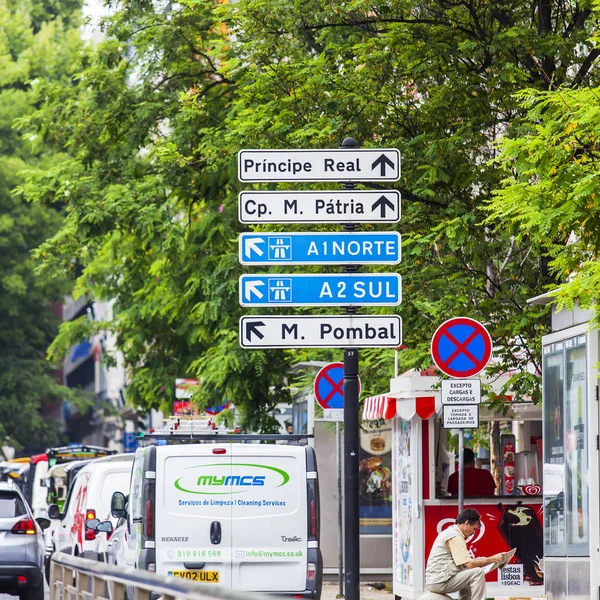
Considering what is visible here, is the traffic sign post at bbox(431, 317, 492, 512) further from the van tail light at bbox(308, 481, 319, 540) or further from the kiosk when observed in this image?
the kiosk

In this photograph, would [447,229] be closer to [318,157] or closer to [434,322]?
[434,322]

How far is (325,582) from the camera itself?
24.4 meters

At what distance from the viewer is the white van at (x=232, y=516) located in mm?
14961

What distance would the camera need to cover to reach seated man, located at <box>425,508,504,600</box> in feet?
46.2

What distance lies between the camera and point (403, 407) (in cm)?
1858

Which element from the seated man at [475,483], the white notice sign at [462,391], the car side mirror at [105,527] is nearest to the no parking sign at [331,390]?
the seated man at [475,483]

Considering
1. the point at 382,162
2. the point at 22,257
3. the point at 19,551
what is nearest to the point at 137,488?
the point at 19,551

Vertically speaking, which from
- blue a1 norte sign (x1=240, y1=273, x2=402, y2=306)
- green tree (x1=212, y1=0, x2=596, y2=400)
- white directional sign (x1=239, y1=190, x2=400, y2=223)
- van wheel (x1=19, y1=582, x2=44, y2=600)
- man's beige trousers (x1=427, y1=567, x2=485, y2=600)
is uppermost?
green tree (x1=212, y1=0, x2=596, y2=400)

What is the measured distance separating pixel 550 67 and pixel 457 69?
1.03 meters

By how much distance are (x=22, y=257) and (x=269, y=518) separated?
4607 centimetres

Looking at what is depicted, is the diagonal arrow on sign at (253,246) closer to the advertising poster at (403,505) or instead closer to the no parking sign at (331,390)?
the advertising poster at (403,505)

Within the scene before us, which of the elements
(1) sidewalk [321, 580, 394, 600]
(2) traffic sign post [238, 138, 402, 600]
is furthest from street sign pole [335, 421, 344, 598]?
(2) traffic sign post [238, 138, 402, 600]

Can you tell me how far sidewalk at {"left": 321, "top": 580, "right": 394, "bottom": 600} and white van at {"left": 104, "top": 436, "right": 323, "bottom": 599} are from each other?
20.5 ft

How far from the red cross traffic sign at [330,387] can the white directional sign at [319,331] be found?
8.86 metres
